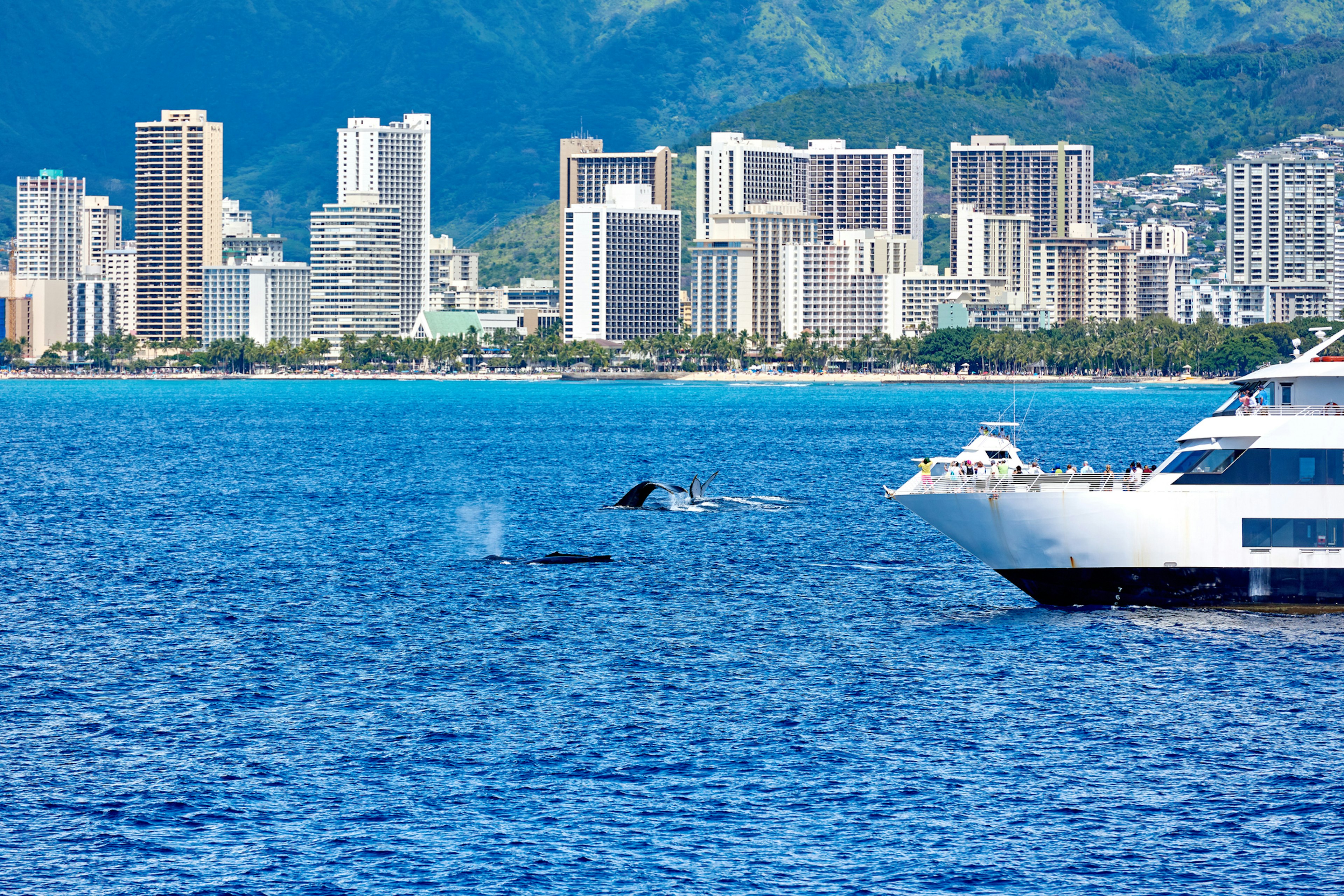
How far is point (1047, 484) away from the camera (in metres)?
58.3

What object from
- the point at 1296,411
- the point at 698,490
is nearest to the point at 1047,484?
the point at 1296,411

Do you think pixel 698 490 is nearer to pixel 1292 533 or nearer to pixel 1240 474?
pixel 1240 474

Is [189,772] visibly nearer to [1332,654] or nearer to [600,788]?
[600,788]

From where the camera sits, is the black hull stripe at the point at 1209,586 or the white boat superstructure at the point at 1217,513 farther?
the black hull stripe at the point at 1209,586

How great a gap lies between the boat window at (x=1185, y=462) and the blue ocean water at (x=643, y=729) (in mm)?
4352

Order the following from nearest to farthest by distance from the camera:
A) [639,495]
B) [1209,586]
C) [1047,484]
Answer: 1. [1209,586]
2. [1047,484]
3. [639,495]

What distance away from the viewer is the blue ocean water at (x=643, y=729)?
120ft

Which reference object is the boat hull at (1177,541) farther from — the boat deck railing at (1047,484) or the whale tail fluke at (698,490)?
the whale tail fluke at (698,490)

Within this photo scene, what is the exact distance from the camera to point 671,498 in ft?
373

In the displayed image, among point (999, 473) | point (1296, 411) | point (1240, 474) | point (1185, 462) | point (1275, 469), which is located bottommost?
point (999, 473)

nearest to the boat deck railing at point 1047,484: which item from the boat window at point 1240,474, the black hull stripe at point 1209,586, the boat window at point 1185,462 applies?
the boat window at point 1185,462

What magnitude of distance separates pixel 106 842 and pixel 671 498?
77.3 m

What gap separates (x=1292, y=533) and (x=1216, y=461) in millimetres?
3040

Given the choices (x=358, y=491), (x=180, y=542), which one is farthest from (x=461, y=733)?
(x=358, y=491)
